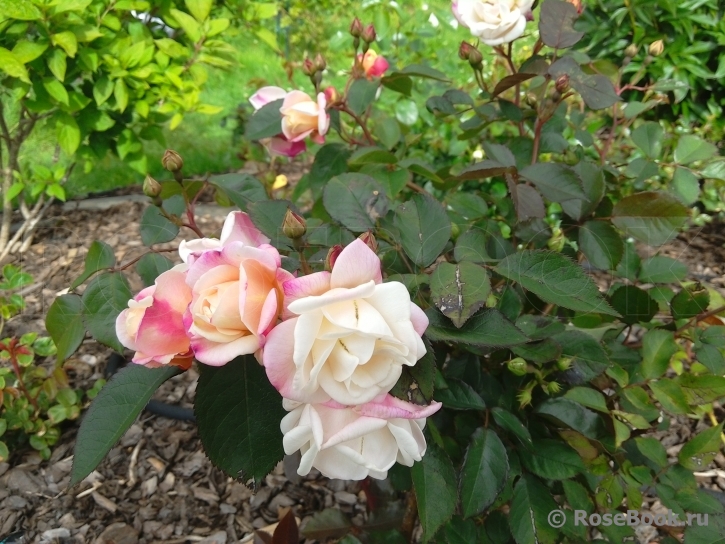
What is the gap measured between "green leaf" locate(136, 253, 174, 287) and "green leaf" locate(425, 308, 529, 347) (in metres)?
0.40

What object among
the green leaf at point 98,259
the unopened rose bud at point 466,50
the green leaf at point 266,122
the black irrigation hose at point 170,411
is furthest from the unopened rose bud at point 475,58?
the black irrigation hose at point 170,411

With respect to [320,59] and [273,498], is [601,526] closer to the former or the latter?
[273,498]

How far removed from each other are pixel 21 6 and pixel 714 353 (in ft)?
5.35

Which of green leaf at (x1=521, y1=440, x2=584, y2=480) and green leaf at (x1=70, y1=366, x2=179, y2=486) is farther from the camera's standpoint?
green leaf at (x1=521, y1=440, x2=584, y2=480)

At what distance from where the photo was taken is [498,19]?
84 centimetres

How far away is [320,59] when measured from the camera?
36.9 inches

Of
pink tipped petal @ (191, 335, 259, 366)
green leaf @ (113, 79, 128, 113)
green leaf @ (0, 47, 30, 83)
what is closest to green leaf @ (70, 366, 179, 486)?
pink tipped petal @ (191, 335, 259, 366)

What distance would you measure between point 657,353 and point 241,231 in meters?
0.60

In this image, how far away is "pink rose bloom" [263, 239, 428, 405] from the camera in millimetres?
430

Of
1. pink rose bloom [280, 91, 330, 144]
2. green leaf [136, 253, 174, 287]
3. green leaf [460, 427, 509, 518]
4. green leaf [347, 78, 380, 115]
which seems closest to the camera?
green leaf [460, 427, 509, 518]

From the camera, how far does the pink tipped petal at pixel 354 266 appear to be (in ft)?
1.49

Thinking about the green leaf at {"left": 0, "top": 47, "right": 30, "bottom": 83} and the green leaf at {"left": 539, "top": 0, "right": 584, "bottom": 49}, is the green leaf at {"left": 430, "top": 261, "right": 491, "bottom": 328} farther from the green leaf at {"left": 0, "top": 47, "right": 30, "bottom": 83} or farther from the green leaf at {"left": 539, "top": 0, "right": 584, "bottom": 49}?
the green leaf at {"left": 0, "top": 47, "right": 30, "bottom": 83}

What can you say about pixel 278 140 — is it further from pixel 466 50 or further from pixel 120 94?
pixel 120 94

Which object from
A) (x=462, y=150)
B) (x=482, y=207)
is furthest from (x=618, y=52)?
(x=482, y=207)
